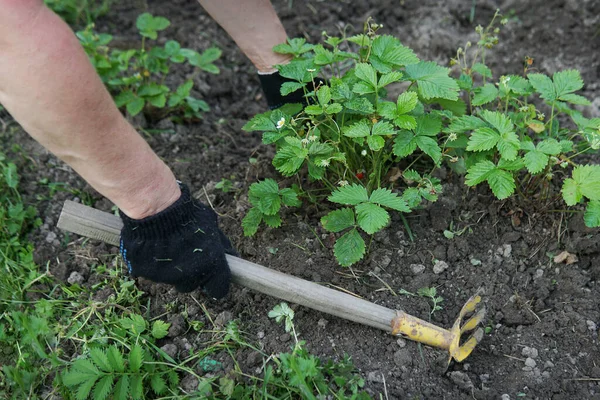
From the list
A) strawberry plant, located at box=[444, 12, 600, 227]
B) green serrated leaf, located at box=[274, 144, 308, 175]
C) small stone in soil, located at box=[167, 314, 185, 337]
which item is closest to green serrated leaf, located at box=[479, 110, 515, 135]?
strawberry plant, located at box=[444, 12, 600, 227]

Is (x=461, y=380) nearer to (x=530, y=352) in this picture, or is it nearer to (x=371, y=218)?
(x=530, y=352)

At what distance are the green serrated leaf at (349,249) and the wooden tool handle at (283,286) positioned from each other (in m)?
0.11

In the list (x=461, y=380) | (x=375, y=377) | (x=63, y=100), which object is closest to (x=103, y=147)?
(x=63, y=100)

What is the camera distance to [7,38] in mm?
1461

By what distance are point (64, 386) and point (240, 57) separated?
2.07m

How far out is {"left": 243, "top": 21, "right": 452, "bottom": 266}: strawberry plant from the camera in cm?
199

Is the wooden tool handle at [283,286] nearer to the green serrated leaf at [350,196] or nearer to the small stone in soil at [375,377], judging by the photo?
the small stone in soil at [375,377]

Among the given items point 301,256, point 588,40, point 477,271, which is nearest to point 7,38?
point 301,256

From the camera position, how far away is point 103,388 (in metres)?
1.82

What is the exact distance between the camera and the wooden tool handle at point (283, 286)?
1.96 metres

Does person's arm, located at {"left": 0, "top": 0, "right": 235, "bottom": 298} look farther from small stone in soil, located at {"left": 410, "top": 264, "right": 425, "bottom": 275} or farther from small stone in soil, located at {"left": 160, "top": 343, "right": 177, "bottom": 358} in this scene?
small stone in soil, located at {"left": 410, "top": 264, "right": 425, "bottom": 275}

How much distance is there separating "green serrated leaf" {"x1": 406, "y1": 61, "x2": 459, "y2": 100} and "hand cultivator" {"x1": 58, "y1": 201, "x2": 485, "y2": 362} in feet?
2.24

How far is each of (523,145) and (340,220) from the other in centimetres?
65

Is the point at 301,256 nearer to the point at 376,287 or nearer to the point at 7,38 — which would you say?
the point at 376,287
